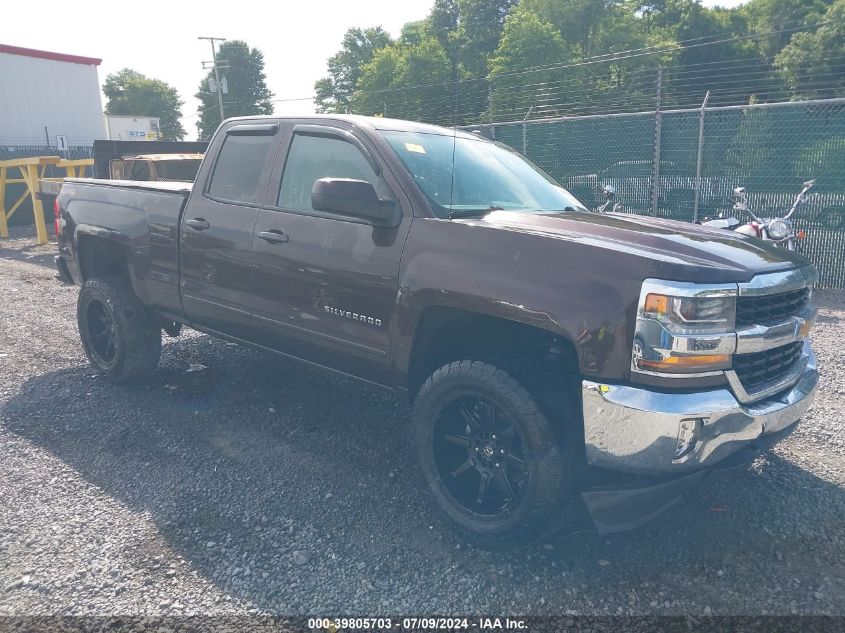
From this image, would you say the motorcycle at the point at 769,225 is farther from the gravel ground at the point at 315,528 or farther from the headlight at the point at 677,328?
the headlight at the point at 677,328

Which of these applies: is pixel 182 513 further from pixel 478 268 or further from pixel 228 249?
pixel 478 268

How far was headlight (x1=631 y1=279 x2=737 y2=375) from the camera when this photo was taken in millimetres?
2650

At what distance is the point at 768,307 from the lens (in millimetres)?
2941

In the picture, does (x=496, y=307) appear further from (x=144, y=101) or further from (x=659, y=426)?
(x=144, y=101)

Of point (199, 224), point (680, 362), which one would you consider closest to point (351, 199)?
point (199, 224)

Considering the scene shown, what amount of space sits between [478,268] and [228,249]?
189 cm

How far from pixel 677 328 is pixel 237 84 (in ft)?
259

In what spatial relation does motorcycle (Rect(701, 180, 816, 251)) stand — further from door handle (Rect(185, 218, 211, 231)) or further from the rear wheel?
the rear wheel

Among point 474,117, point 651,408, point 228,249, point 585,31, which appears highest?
point 585,31

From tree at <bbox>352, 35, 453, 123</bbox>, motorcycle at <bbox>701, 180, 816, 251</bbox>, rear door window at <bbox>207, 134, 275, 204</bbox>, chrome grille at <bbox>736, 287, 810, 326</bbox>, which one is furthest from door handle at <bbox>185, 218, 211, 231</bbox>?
tree at <bbox>352, 35, 453, 123</bbox>

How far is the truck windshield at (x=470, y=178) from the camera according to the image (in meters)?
3.65

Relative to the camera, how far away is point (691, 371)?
106 inches

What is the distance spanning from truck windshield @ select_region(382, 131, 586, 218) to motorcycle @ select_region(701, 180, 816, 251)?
3.29m

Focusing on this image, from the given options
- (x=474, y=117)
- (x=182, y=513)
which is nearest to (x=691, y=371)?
(x=182, y=513)
